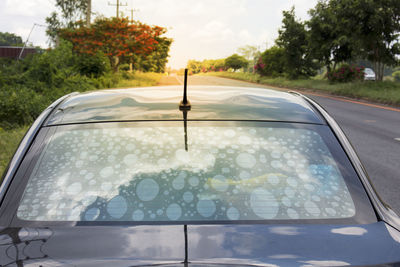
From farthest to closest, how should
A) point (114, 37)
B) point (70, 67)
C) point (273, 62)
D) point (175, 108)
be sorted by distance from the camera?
point (273, 62)
point (114, 37)
point (70, 67)
point (175, 108)

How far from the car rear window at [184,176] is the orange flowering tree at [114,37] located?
2225cm

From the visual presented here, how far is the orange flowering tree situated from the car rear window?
22.3 meters

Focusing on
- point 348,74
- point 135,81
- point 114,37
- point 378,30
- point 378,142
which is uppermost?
point 378,30

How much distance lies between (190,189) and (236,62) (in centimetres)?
9329

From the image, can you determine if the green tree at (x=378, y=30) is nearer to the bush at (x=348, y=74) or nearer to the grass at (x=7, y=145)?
the bush at (x=348, y=74)

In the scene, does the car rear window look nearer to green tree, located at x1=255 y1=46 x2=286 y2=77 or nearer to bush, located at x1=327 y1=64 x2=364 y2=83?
bush, located at x1=327 y1=64 x2=364 y2=83

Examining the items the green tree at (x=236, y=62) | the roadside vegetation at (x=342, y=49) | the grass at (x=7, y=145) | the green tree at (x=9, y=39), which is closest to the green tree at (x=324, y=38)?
the roadside vegetation at (x=342, y=49)

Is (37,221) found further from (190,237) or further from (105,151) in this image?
(190,237)

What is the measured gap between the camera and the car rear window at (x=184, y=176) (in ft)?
4.76

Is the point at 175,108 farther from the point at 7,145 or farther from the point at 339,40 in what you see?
the point at 339,40

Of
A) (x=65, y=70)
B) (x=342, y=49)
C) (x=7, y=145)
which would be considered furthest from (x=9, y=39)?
(x=7, y=145)

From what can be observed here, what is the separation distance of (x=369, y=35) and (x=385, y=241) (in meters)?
23.6

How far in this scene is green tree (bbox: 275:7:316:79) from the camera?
127 feet

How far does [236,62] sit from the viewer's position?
9306cm
